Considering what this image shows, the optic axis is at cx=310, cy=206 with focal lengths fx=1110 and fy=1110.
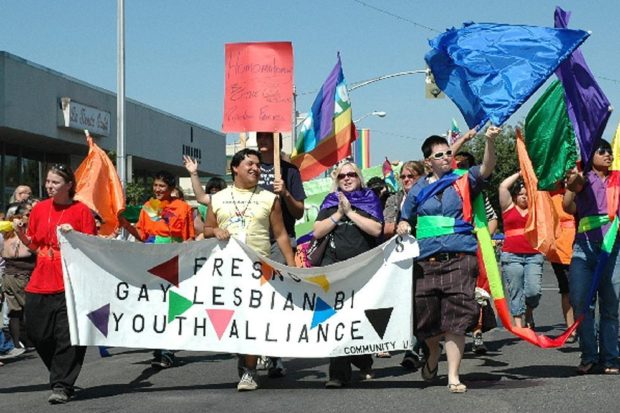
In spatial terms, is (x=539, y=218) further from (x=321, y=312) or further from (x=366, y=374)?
(x=321, y=312)

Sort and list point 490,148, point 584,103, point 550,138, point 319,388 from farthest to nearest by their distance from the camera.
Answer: point 550,138 < point 319,388 < point 584,103 < point 490,148

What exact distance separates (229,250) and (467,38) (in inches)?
94.5

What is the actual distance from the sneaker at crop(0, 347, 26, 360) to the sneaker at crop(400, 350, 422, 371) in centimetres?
465

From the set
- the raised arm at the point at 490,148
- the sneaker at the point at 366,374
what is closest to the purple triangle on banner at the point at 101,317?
the sneaker at the point at 366,374

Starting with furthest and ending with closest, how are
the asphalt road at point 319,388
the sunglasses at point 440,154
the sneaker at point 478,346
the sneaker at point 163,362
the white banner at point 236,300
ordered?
the sneaker at point 478,346 < the sneaker at point 163,362 < the white banner at point 236,300 < the sunglasses at point 440,154 < the asphalt road at point 319,388

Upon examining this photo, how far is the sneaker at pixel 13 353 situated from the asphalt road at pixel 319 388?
938 mm

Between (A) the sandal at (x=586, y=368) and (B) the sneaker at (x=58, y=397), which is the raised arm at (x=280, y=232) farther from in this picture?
(A) the sandal at (x=586, y=368)

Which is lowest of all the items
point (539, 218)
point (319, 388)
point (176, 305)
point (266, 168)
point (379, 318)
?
point (319, 388)

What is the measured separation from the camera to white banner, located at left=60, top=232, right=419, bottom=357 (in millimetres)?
8281

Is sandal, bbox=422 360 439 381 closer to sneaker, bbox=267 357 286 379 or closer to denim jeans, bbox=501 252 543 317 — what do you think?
sneaker, bbox=267 357 286 379

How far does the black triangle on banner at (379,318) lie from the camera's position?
8305mm

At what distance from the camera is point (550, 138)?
8586 mm

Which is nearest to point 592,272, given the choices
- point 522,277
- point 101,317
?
point 522,277

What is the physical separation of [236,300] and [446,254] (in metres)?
1.61
